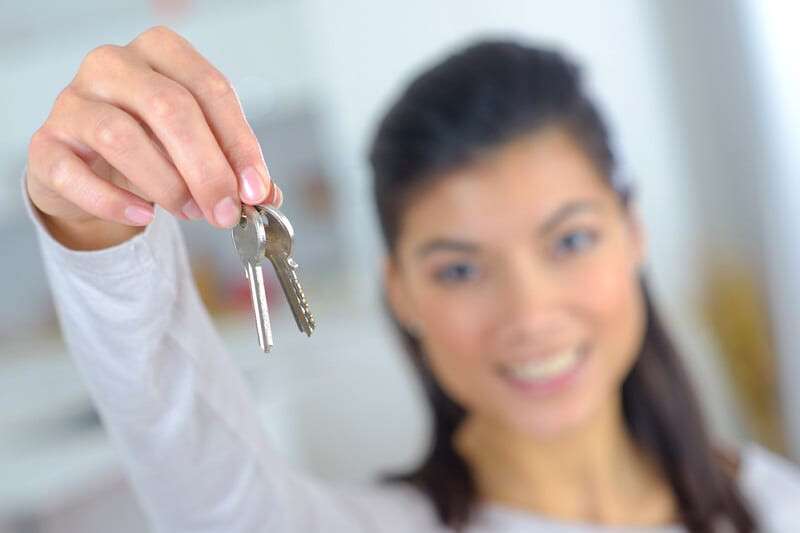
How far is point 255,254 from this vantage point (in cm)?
34

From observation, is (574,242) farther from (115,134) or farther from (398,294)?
(115,134)

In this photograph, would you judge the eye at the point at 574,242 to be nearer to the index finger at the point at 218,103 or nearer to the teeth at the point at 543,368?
the teeth at the point at 543,368

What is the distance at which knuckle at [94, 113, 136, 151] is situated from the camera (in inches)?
13.8

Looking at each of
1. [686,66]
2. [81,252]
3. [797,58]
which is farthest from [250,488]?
[686,66]

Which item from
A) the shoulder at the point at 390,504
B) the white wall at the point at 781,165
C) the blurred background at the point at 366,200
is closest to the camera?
the shoulder at the point at 390,504

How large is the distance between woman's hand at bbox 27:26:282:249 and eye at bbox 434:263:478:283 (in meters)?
0.38

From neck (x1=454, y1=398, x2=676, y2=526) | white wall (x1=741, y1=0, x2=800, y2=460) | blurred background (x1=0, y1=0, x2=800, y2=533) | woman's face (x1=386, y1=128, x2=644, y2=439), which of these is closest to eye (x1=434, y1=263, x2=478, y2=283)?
woman's face (x1=386, y1=128, x2=644, y2=439)

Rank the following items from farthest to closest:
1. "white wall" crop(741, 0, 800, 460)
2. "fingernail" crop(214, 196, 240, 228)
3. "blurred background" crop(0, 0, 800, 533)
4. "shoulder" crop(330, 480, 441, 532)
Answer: "blurred background" crop(0, 0, 800, 533) → "white wall" crop(741, 0, 800, 460) → "shoulder" crop(330, 480, 441, 532) → "fingernail" crop(214, 196, 240, 228)

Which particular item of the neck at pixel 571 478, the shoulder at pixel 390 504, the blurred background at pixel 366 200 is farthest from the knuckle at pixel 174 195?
the blurred background at pixel 366 200

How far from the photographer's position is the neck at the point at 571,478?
780mm

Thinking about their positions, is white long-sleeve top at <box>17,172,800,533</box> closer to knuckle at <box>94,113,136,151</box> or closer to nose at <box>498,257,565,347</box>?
knuckle at <box>94,113,136,151</box>

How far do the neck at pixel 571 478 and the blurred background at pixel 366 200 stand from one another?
47cm

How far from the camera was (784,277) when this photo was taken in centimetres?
135

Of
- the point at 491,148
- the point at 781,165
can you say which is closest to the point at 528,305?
the point at 491,148
